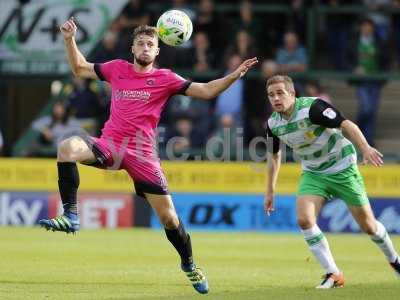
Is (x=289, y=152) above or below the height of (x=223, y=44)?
below

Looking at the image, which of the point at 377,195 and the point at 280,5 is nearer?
the point at 377,195

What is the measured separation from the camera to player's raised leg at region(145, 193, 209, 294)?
981 cm

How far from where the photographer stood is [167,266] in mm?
12609

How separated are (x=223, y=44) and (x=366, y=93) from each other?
2.99 metres

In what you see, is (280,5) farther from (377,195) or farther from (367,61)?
(377,195)

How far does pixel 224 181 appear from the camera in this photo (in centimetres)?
1864

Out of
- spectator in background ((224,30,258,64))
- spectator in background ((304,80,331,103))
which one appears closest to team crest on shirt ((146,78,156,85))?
spectator in background ((304,80,331,103))

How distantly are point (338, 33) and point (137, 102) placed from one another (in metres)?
11.8

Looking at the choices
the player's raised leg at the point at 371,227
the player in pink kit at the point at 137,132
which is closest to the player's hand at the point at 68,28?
the player in pink kit at the point at 137,132

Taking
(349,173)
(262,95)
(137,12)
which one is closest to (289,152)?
(262,95)

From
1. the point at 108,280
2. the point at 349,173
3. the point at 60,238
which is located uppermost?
the point at 349,173

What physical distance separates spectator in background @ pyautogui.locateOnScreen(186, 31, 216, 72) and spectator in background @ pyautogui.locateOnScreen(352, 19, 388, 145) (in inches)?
109

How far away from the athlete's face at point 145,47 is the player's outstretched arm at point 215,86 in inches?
18.7

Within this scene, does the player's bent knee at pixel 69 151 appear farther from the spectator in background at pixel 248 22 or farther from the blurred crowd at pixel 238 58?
the spectator in background at pixel 248 22
